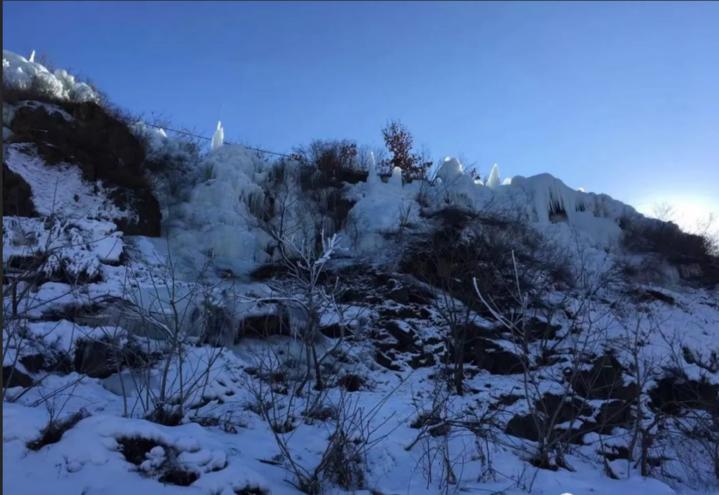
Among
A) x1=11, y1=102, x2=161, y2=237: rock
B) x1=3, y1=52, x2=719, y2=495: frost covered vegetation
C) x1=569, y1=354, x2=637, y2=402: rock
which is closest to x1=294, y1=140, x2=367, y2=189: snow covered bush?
x1=3, y1=52, x2=719, y2=495: frost covered vegetation

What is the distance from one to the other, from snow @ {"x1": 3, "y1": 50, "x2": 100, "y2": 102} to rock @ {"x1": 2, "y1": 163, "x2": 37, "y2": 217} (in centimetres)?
473

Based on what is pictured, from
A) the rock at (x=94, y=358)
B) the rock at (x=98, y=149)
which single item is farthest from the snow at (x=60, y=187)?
the rock at (x=94, y=358)

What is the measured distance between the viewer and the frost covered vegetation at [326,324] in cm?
582

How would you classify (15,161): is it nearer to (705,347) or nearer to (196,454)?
(196,454)

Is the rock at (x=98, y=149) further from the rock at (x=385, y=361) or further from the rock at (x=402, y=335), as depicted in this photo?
the rock at (x=385, y=361)

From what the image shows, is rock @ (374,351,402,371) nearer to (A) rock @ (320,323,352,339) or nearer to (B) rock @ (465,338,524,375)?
(A) rock @ (320,323,352,339)

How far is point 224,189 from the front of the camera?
60.4 feet

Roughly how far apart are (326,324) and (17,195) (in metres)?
8.44

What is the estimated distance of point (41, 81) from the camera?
17.8 meters

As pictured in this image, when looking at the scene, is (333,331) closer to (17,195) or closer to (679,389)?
(679,389)

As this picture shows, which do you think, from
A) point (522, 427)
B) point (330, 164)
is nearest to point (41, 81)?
point (330, 164)

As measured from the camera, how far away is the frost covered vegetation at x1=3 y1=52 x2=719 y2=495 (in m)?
5.82

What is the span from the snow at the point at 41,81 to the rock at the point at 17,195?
473 centimetres

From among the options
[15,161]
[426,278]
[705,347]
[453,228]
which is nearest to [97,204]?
[15,161]
